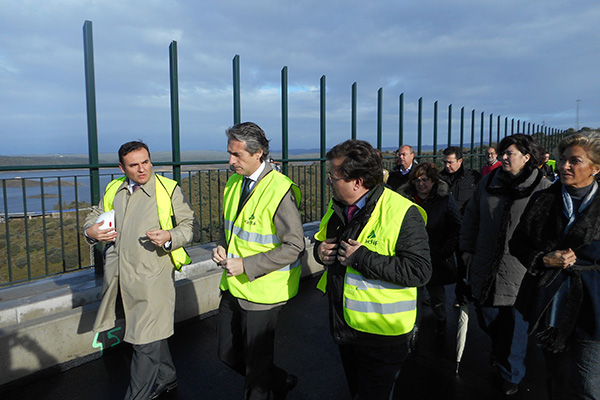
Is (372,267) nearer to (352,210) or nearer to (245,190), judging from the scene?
(352,210)

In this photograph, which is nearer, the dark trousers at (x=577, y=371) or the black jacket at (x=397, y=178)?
the dark trousers at (x=577, y=371)

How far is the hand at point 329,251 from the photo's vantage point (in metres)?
2.09

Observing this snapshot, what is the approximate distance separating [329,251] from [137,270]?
145cm

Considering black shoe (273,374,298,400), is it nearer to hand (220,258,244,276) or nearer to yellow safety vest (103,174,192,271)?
hand (220,258,244,276)

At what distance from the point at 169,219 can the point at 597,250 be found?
2.56 m

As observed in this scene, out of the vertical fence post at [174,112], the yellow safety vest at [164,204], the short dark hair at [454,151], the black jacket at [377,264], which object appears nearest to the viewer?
the black jacket at [377,264]

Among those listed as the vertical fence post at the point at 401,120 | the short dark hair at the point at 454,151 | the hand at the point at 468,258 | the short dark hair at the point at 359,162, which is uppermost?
the vertical fence post at the point at 401,120

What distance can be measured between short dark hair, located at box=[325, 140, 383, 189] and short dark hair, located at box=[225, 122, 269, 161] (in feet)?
1.91

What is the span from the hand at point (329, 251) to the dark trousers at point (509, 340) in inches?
70.0

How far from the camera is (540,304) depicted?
2.13m

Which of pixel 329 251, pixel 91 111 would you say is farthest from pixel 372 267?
pixel 91 111

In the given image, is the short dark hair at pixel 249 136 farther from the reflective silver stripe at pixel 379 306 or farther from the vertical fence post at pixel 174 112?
the vertical fence post at pixel 174 112

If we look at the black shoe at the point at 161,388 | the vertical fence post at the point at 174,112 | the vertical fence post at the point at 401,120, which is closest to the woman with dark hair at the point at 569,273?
the black shoe at the point at 161,388

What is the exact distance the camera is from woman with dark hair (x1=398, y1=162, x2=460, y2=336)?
3.59 metres
